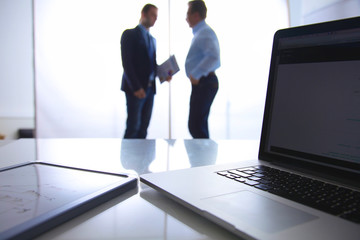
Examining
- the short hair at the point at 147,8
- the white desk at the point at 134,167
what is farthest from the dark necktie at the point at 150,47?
the white desk at the point at 134,167

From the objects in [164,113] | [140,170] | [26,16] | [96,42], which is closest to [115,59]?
[96,42]

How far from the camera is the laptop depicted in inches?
11.7

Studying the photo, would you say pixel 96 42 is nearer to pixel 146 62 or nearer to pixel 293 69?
pixel 146 62

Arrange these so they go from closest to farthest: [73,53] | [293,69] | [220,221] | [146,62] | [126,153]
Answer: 1. [220,221]
2. [293,69]
3. [126,153]
4. [146,62]
5. [73,53]

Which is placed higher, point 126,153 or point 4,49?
point 4,49

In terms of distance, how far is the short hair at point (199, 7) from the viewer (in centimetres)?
257

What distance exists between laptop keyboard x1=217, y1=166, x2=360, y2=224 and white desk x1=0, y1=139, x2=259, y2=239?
0.37ft

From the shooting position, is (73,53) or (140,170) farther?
(73,53)

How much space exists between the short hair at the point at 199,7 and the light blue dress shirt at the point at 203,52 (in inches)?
3.4

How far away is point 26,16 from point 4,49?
372 mm

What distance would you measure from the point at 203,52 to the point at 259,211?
2264mm

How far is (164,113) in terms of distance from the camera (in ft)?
9.45

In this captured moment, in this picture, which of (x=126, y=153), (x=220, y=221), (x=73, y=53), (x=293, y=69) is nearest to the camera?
(x=220, y=221)

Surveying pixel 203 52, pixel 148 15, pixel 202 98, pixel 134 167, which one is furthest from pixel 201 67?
pixel 134 167
